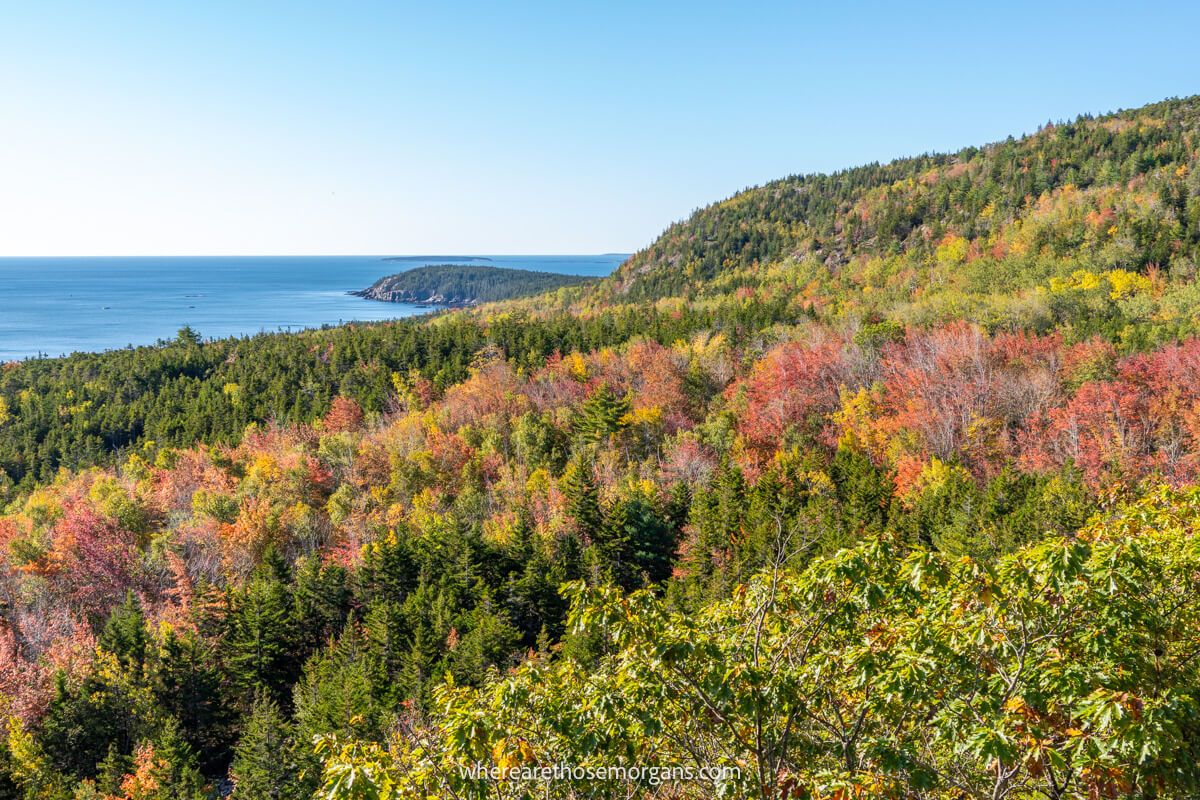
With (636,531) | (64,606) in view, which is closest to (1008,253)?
(636,531)

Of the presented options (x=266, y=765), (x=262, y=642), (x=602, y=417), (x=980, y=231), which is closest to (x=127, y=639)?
(x=262, y=642)

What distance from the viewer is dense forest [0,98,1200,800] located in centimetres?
830

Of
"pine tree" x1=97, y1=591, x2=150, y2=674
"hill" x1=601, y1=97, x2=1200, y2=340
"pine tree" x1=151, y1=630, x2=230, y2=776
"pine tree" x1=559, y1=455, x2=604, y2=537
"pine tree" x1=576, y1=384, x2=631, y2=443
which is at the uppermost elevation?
"hill" x1=601, y1=97, x2=1200, y2=340

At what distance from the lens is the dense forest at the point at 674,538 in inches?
327

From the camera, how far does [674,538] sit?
58.0m

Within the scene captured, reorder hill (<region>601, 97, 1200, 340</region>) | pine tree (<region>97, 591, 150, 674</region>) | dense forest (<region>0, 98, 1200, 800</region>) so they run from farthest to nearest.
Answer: hill (<region>601, 97, 1200, 340</region>) < pine tree (<region>97, 591, 150, 674</region>) < dense forest (<region>0, 98, 1200, 800</region>)

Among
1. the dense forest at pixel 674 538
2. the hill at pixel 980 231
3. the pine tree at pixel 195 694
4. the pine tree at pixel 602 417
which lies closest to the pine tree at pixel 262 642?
the dense forest at pixel 674 538

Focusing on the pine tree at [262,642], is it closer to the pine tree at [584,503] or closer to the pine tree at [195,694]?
the pine tree at [195,694]

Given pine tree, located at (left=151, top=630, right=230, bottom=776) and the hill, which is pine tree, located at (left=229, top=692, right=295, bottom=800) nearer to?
pine tree, located at (left=151, top=630, right=230, bottom=776)

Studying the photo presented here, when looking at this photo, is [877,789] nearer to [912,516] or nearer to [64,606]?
[912,516]

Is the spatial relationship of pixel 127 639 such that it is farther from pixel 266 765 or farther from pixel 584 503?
pixel 584 503

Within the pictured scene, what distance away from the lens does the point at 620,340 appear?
354 ft

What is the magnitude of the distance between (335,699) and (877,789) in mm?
35125

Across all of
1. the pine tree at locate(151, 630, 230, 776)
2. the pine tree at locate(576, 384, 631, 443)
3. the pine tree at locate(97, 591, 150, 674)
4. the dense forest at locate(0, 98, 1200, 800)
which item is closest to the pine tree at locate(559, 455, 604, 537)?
the dense forest at locate(0, 98, 1200, 800)
